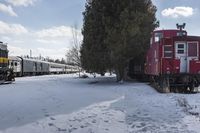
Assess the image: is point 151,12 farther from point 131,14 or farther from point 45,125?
point 45,125

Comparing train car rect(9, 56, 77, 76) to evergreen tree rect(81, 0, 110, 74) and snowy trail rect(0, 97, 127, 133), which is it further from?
snowy trail rect(0, 97, 127, 133)

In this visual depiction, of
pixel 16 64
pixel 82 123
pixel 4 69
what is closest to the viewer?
pixel 82 123

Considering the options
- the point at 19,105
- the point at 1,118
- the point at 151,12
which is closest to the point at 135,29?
the point at 151,12

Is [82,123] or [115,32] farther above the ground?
[115,32]

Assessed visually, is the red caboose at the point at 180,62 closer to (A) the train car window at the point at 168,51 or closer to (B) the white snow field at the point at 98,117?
(A) the train car window at the point at 168,51

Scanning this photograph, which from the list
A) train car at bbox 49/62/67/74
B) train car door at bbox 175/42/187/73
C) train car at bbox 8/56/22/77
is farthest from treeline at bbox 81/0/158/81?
train car at bbox 49/62/67/74

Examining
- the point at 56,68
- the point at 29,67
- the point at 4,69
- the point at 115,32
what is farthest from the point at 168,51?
the point at 56,68

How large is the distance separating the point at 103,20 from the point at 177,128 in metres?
20.4

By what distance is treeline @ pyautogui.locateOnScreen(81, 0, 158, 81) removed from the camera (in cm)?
2784

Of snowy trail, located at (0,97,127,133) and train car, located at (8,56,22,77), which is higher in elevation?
train car, located at (8,56,22,77)

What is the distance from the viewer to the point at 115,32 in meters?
27.8

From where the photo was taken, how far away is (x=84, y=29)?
1232 inches

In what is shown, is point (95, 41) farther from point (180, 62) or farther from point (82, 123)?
point (82, 123)

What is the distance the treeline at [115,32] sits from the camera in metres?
27.8
